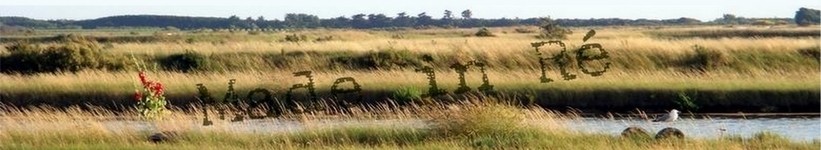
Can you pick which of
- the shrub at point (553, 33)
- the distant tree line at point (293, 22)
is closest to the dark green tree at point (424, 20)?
the distant tree line at point (293, 22)

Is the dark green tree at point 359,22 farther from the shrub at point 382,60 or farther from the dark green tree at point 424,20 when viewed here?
the shrub at point 382,60

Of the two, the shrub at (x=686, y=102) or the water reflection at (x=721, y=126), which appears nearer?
the water reflection at (x=721, y=126)

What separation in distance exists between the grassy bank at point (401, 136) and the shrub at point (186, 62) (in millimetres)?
13067

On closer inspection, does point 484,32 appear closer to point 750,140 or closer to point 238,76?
point 238,76

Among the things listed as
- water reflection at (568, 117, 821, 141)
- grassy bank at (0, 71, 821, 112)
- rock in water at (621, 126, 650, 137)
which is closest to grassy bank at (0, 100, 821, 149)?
rock in water at (621, 126, 650, 137)

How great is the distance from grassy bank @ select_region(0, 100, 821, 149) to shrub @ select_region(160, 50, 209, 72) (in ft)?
42.9

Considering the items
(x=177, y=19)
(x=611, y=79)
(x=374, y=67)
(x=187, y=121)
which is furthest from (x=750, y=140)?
(x=177, y=19)

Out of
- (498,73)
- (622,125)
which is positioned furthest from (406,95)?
(622,125)

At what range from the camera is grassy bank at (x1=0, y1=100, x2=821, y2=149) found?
1345 cm

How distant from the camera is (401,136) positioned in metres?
14.5

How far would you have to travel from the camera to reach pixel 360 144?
14062 millimetres

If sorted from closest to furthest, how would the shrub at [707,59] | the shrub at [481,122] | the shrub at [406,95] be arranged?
the shrub at [481,122] → the shrub at [406,95] → the shrub at [707,59]

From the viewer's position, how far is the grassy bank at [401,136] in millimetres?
13453

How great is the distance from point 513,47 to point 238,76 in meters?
6.42
